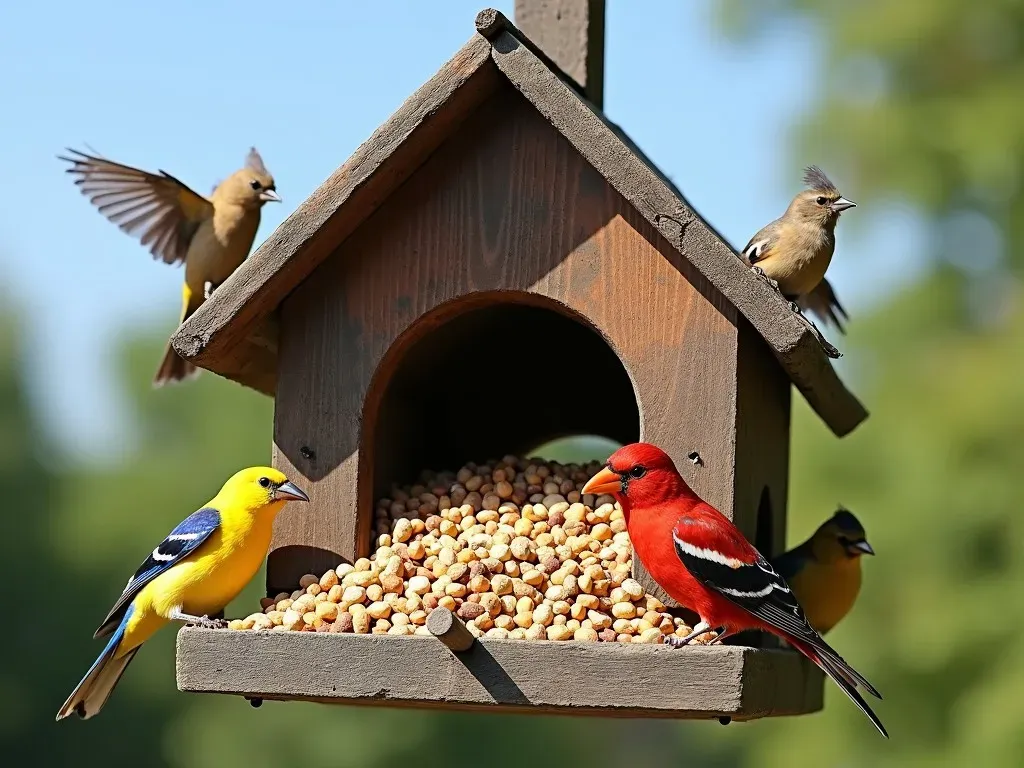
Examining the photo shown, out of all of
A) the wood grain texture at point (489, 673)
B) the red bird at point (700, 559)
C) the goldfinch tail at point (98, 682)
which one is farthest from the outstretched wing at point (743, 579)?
the goldfinch tail at point (98, 682)

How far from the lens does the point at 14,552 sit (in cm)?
2450

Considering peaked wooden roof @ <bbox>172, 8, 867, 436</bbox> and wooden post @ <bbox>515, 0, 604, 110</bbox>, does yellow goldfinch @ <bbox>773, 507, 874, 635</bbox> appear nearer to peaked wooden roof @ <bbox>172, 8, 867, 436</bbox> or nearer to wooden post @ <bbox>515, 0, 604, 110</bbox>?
peaked wooden roof @ <bbox>172, 8, 867, 436</bbox>

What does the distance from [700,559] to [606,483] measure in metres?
0.35

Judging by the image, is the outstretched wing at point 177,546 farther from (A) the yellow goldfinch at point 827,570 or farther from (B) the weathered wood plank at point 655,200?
(A) the yellow goldfinch at point 827,570

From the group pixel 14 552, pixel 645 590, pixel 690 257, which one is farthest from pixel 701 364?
pixel 14 552

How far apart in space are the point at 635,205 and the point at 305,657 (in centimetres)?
151

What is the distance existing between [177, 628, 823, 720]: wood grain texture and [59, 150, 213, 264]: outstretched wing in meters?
2.09

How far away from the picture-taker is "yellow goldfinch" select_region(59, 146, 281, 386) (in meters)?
5.23

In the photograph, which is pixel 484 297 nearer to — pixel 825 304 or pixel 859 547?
pixel 825 304

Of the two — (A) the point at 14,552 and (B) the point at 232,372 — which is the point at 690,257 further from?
(A) the point at 14,552

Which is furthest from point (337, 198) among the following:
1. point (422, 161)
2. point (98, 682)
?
point (98, 682)

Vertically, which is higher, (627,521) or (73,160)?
(73,160)

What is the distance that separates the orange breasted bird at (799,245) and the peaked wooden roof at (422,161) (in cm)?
53

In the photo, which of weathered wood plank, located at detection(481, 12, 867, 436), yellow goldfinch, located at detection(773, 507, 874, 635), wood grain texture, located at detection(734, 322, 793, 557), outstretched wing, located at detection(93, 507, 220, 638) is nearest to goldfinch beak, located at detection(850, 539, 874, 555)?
yellow goldfinch, located at detection(773, 507, 874, 635)
